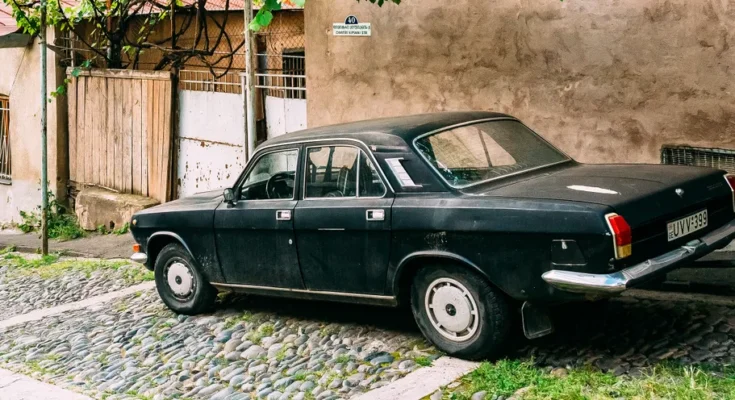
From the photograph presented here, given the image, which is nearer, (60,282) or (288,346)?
(288,346)

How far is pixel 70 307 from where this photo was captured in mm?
8805

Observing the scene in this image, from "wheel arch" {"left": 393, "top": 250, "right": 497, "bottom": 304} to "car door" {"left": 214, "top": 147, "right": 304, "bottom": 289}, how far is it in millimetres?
905

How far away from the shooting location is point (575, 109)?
8.78 meters

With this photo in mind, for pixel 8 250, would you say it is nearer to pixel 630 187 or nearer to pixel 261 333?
pixel 261 333

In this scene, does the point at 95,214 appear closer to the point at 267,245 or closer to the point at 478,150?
the point at 267,245

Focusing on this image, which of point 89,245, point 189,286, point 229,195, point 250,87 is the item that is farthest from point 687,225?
point 89,245

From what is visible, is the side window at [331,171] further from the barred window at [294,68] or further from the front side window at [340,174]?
the barred window at [294,68]

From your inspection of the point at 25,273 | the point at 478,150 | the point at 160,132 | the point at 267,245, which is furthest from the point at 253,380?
the point at 160,132

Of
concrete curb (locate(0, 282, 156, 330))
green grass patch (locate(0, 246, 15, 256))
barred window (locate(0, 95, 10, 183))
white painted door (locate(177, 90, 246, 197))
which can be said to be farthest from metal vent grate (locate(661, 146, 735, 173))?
barred window (locate(0, 95, 10, 183))

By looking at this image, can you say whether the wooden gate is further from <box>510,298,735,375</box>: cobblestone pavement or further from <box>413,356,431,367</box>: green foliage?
<box>510,298,735,375</box>: cobblestone pavement

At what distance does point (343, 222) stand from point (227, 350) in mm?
1368

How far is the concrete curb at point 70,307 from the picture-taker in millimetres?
8523

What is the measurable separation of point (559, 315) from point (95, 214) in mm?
9220

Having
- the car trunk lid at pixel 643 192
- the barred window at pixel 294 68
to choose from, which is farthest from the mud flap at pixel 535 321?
the barred window at pixel 294 68
